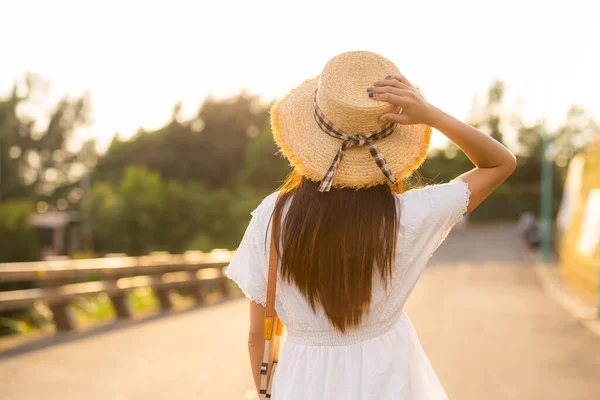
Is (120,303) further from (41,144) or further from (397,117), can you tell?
(41,144)

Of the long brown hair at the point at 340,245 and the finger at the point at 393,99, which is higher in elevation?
the finger at the point at 393,99

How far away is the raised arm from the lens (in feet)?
7.16

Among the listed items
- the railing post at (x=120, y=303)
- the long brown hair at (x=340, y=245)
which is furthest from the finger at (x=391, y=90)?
the railing post at (x=120, y=303)

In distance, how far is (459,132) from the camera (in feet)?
7.43

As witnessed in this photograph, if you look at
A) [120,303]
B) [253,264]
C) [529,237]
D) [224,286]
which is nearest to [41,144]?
[529,237]

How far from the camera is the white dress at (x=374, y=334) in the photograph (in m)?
2.29

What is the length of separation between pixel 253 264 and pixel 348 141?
1.57 feet

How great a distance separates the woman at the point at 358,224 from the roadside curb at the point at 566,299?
9349 mm

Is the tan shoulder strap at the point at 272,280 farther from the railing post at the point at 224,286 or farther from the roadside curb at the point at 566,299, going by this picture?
the railing post at the point at 224,286

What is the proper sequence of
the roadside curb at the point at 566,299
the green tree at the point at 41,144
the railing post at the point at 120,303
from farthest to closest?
the green tree at the point at 41,144 < the roadside curb at the point at 566,299 < the railing post at the point at 120,303

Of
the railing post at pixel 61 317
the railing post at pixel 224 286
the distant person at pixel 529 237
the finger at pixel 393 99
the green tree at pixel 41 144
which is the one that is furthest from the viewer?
the green tree at pixel 41 144

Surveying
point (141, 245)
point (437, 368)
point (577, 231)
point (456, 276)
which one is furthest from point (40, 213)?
point (437, 368)

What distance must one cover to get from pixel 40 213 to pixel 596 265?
49415mm

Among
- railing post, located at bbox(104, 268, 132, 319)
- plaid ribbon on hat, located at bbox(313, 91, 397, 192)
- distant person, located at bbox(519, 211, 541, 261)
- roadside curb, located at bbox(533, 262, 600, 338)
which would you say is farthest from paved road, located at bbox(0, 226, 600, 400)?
distant person, located at bbox(519, 211, 541, 261)
